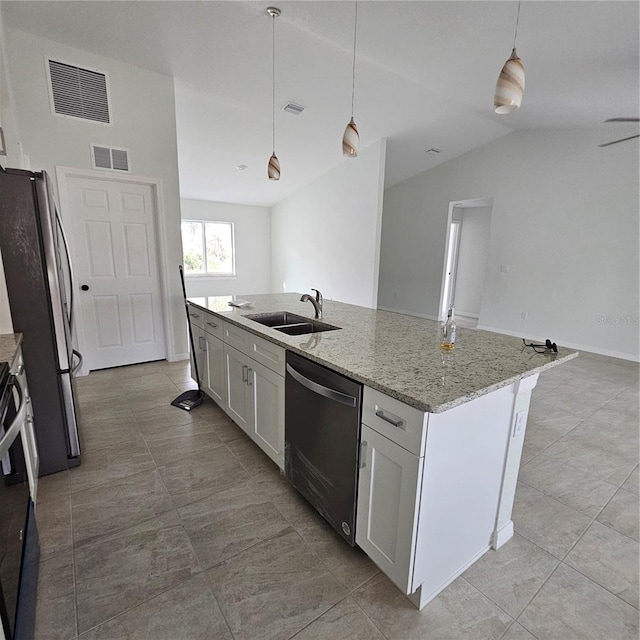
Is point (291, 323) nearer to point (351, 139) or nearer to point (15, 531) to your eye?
point (351, 139)

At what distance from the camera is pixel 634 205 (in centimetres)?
446

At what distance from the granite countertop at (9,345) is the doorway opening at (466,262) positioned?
6521mm

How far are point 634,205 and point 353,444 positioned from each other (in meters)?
5.41

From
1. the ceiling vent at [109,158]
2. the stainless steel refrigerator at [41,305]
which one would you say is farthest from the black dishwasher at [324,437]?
the ceiling vent at [109,158]

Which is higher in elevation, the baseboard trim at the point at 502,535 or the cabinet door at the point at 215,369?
the cabinet door at the point at 215,369

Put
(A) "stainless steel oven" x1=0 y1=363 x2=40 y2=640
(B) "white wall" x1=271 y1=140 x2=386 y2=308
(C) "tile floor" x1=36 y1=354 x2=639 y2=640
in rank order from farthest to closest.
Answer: (B) "white wall" x1=271 y1=140 x2=386 y2=308, (C) "tile floor" x1=36 y1=354 x2=639 y2=640, (A) "stainless steel oven" x1=0 y1=363 x2=40 y2=640

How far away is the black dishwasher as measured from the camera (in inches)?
54.7

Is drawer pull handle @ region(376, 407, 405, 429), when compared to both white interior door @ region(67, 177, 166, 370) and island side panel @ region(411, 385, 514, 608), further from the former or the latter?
white interior door @ region(67, 177, 166, 370)

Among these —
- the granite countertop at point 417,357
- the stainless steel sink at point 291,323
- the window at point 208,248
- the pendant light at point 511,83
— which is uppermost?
the pendant light at point 511,83

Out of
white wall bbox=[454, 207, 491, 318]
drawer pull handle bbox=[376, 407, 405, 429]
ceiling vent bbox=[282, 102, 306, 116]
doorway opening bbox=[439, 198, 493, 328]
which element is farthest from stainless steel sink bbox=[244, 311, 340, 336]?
white wall bbox=[454, 207, 491, 318]

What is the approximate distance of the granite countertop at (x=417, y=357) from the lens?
116cm

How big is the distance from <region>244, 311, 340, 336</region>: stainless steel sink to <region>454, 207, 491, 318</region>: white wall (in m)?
5.76

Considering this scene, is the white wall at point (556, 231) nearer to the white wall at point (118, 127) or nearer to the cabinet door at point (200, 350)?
the white wall at point (118, 127)

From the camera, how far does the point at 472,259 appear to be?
24.2 ft
